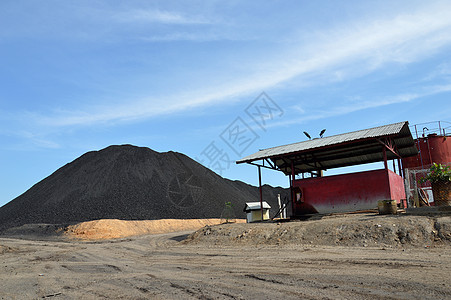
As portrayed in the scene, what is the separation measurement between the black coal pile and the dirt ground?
30993mm

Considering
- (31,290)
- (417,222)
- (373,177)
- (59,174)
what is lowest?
(31,290)

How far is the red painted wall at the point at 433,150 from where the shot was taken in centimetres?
2616

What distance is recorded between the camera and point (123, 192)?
49.3 meters

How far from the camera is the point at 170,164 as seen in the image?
2499 inches

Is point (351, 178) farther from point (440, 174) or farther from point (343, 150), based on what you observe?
point (440, 174)

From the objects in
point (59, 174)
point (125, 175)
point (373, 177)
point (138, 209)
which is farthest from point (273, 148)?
point (59, 174)

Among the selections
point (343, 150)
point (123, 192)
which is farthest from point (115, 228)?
point (343, 150)

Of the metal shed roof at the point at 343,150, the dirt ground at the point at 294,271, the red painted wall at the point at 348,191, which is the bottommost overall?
the dirt ground at the point at 294,271

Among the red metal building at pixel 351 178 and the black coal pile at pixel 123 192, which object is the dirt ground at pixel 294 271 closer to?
the red metal building at pixel 351 178

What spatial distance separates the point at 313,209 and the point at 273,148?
6.05 meters

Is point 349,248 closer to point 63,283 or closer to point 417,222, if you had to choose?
point 417,222

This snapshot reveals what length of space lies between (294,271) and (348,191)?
12.7 m

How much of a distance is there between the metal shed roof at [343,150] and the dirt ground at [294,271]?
6281 mm

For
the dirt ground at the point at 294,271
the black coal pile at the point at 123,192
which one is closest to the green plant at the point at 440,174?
the dirt ground at the point at 294,271
